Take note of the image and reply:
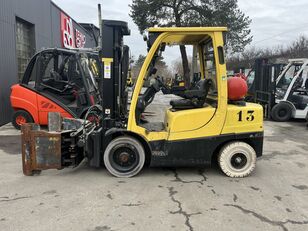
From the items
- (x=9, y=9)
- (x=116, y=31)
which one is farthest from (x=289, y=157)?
(x=9, y=9)

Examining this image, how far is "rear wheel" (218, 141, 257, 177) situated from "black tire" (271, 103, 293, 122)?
7234 mm

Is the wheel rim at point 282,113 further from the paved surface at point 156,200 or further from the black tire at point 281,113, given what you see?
the paved surface at point 156,200

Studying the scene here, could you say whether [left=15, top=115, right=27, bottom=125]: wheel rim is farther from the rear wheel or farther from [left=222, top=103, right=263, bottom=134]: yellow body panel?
[left=222, top=103, right=263, bottom=134]: yellow body panel

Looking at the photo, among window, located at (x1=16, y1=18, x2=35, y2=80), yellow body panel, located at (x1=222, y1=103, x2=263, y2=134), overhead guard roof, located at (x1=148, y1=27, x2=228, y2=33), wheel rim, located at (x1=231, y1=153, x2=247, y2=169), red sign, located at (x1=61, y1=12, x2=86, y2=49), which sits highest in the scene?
red sign, located at (x1=61, y1=12, x2=86, y2=49)

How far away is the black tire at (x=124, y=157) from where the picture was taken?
16.9ft

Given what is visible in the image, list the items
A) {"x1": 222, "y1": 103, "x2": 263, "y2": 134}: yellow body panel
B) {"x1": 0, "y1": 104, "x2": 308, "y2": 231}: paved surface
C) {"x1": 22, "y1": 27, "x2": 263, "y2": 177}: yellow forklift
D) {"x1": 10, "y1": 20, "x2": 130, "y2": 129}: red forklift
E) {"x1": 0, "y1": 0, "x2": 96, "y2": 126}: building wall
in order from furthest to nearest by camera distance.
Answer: {"x1": 0, "y1": 0, "x2": 96, "y2": 126}: building wall < {"x1": 10, "y1": 20, "x2": 130, "y2": 129}: red forklift < {"x1": 222, "y1": 103, "x2": 263, "y2": 134}: yellow body panel < {"x1": 22, "y1": 27, "x2": 263, "y2": 177}: yellow forklift < {"x1": 0, "y1": 104, "x2": 308, "y2": 231}: paved surface

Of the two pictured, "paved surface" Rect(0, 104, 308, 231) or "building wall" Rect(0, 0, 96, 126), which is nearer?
"paved surface" Rect(0, 104, 308, 231)

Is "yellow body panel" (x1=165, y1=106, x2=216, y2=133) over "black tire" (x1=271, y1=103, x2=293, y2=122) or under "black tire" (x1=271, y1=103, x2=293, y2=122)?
over

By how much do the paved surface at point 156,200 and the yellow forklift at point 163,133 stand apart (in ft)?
0.86

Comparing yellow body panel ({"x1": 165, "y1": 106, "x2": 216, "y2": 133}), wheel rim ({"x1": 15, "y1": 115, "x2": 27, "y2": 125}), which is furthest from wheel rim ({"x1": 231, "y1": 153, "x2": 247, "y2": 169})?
wheel rim ({"x1": 15, "y1": 115, "x2": 27, "y2": 125})

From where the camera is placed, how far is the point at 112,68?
17.1 ft

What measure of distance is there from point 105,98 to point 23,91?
4761 millimetres

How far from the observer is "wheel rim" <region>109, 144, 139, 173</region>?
17.0 ft

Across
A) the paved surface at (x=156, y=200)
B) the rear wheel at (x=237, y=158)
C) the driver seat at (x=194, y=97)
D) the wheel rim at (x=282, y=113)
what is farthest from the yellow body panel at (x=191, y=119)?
the wheel rim at (x=282, y=113)
